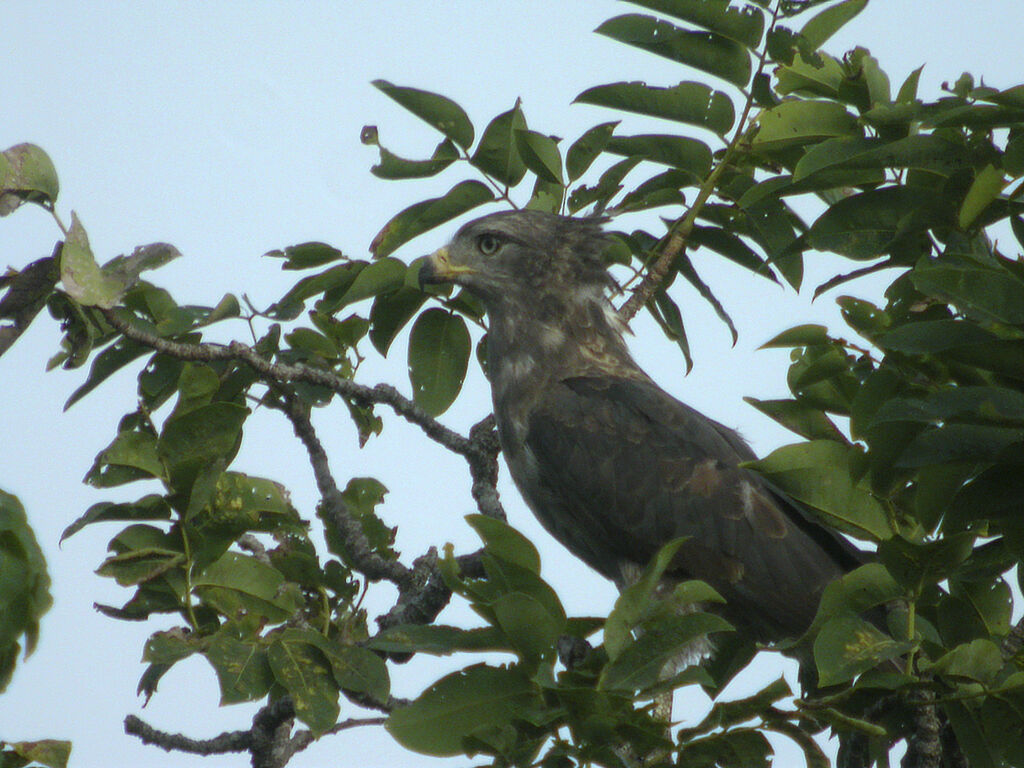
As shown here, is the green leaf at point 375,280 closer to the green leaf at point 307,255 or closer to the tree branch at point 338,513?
the green leaf at point 307,255

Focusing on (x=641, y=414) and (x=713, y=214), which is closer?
(x=713, y=214)

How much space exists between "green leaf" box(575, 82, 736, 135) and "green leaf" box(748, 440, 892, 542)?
1605 mm

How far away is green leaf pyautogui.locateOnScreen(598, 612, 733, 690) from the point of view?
2.43 meters

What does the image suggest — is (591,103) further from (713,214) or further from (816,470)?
(816,470)

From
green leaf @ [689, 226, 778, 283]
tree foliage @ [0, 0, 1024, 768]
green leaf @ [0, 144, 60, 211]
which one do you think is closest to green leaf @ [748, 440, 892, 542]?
tree foliage @ [0, 0, 1024, 768]

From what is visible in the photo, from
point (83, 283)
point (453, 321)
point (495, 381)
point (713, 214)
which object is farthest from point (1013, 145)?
point (495, 381)

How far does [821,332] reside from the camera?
10.4ft

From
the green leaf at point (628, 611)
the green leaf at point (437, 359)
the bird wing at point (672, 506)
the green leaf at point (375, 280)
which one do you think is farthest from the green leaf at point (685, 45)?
the green leaf at point (628, 611)

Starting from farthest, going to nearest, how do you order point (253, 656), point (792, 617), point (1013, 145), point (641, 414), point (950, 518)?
point (641, 414), point (792, 617), point (253, 656), point (1013, 145), point (950, 518)

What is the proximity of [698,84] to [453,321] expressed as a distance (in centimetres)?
143

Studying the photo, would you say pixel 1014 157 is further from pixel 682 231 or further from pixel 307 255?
pixel 307 255

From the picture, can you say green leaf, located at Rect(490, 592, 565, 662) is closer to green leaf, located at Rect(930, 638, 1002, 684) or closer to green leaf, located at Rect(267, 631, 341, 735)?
green leaf, located at Rect(267, 631, 341, 735)

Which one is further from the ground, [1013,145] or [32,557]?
[1013,145]

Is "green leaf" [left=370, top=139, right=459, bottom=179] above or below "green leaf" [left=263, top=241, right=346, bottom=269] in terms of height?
above
